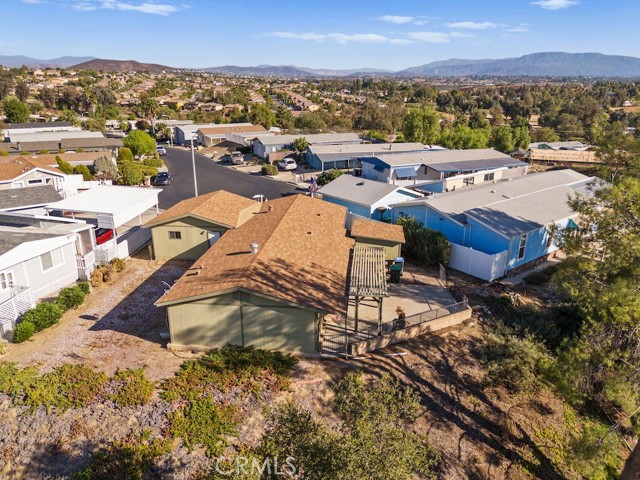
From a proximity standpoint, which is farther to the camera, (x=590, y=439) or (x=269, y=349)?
(x=269, y=349)

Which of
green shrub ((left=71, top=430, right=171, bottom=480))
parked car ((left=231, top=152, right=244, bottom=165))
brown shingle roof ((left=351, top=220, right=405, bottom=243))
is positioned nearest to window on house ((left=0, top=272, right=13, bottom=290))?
green shrub ((left=71, top=430, right=171, bottom=480))

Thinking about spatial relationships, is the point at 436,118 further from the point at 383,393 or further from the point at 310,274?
the point at 383,393

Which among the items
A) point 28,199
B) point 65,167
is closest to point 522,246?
point 28,199

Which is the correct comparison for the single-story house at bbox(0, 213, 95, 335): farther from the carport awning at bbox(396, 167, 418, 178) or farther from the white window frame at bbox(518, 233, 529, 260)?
the carport awning at bbox(396, 167, 418, 178)

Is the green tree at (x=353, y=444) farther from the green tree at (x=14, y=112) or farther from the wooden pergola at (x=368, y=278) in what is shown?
the green tree at (x=14, y=112)

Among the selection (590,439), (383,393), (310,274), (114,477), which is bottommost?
(114,477)

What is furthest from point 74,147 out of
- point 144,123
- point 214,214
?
point 214,214

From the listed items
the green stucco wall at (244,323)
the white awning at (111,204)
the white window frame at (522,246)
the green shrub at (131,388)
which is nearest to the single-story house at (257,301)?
the green stucco wall at (244,323)
